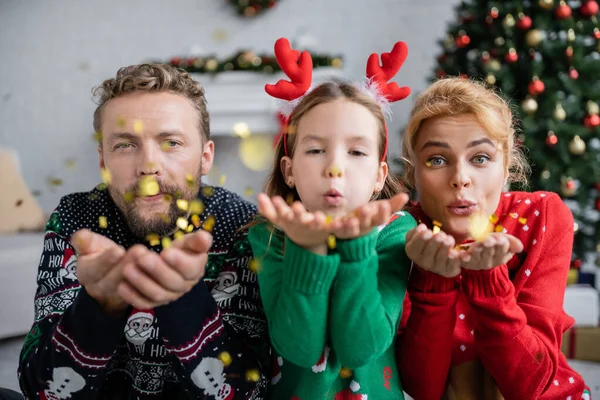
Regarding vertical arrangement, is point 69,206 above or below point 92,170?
above

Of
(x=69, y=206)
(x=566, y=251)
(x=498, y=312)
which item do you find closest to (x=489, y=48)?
(x=566, y=251)

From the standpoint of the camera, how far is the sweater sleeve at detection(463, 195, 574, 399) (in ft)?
3.28

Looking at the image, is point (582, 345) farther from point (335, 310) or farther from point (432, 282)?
point (335, 310)

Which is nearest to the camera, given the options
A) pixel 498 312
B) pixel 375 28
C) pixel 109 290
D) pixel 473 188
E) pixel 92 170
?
pixel 109 290

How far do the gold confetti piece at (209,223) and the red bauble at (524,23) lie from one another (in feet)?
6.20

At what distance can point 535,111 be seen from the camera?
8.07ft

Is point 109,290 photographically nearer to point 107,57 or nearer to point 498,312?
point 498,312

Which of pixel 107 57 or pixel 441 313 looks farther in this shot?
pixel 107 57

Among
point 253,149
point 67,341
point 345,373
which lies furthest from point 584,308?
point 253,149

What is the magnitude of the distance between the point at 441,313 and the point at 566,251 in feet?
1.26

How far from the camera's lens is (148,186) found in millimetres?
1144

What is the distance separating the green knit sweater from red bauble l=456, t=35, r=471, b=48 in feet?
6.06

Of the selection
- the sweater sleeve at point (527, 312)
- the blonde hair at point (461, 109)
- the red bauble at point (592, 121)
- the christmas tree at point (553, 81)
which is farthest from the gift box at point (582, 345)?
the blonde hair at point (461, 109)

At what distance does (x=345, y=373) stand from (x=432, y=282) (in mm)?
242
